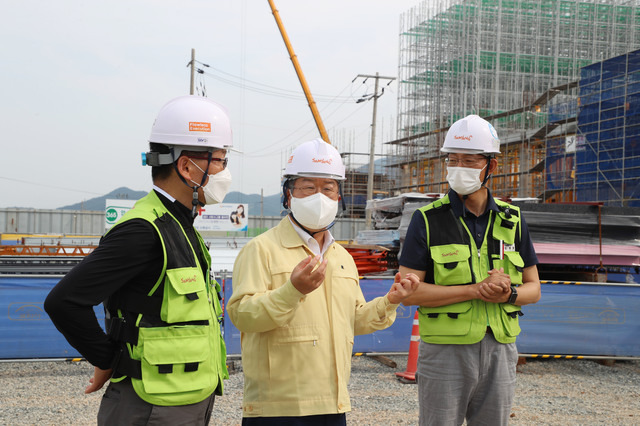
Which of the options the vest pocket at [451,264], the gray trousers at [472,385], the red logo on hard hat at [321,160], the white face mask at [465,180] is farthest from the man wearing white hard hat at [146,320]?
the white face mask at [465,180]

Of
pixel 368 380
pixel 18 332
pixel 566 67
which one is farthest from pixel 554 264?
pixel 566 67

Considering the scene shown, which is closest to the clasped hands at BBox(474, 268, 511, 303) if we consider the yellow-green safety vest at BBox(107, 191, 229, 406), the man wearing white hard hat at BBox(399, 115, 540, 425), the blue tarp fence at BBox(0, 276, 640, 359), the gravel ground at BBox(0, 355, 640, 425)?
the man wearing white hard hat at BBox(399, 115, 540, 425)

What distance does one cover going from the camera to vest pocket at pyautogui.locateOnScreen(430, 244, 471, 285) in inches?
134

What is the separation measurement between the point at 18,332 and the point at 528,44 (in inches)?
1823

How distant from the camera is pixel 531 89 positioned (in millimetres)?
46812

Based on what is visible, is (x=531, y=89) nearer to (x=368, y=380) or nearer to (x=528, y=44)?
(x=528, y=44)

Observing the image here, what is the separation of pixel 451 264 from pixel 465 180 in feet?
1.85

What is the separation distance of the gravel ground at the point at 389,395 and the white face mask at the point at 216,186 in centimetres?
405

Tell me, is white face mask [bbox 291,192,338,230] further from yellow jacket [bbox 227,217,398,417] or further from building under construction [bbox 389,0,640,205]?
building under construction [bbox 389,0,640,205]

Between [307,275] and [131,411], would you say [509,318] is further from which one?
[131,411]

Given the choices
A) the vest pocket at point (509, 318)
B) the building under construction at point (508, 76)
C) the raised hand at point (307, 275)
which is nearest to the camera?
the raised hand at point (307, 275)

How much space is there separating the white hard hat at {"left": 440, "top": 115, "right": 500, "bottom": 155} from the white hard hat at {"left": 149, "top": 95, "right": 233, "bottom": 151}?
167cm

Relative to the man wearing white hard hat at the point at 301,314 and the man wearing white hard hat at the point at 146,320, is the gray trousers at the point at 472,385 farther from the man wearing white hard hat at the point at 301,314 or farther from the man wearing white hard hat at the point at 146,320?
the man wearing white hard hat at the point at 146,320

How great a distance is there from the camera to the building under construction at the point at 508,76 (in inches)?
1487
